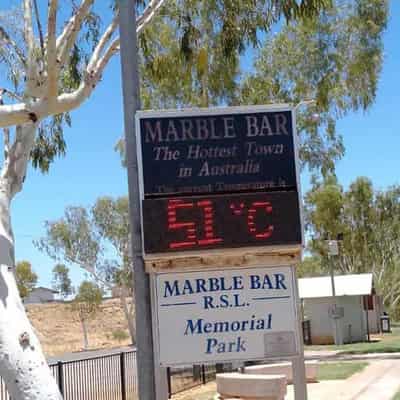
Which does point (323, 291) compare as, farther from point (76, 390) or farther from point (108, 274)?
point (76, 390)

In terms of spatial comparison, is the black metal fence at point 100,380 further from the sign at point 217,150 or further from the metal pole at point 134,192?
the sign at point 217,150

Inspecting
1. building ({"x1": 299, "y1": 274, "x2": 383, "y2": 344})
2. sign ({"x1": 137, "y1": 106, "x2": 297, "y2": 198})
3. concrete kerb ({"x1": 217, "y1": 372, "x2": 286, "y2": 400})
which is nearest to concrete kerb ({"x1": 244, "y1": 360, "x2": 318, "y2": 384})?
concrete kerb ({"x1": 217, "y1": 372, "x2": 286, "y2": 400})

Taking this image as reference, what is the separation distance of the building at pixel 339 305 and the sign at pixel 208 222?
30123 mm

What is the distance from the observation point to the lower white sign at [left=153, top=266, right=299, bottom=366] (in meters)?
6.79

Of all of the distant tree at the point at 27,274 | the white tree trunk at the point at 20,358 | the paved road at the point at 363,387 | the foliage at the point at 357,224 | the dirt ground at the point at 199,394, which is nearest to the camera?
the white tree trunk at the point at 20,358

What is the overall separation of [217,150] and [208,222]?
2.69 feet

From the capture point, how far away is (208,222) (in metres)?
6.39

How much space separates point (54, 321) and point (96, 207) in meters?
19.8

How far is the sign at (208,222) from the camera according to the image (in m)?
6.39

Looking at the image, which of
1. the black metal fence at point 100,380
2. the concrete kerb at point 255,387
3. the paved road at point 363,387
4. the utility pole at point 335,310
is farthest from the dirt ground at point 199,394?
the utility pole at point 335,310

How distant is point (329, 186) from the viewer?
146 ft

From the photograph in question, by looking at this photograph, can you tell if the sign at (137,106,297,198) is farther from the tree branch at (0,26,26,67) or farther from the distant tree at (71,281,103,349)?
the distant tree at (71,281,103,349)

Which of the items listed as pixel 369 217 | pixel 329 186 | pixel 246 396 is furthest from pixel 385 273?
pixel 246 396

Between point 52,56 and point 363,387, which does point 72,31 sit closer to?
point 52,56
